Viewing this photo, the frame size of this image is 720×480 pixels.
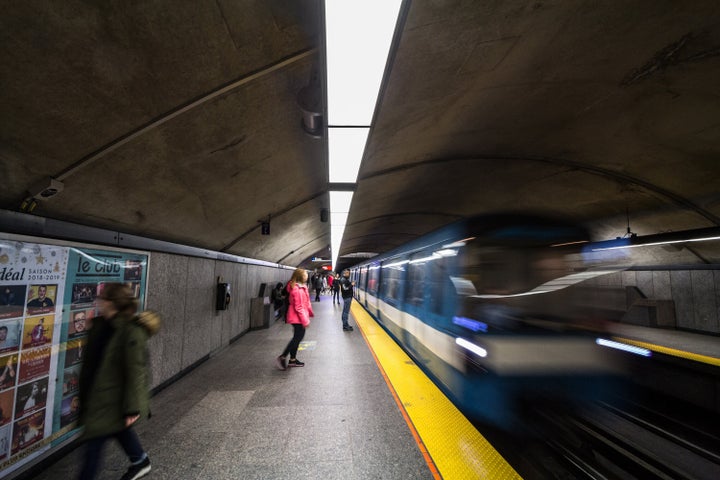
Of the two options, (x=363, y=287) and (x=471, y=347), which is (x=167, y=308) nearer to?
(x=471, y=347)

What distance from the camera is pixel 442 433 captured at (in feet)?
10.5

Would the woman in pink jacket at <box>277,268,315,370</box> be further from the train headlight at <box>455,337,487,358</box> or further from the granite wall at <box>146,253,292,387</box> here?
the train headlight at <box>455,337,487,358</box>

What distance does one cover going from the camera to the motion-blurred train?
3.14m

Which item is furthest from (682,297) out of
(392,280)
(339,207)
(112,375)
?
(112,375)

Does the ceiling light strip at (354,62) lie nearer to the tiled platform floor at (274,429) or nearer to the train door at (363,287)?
the tiled platform floor at (274,429)

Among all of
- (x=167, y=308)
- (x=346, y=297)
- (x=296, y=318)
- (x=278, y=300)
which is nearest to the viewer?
(x=167, y=308)

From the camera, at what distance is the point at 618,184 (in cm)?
672

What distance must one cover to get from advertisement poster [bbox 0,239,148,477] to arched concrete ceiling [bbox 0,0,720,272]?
0.50 m

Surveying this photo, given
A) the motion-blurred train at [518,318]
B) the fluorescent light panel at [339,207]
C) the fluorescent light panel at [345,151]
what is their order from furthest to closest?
the fluorescent light panel at [339,207], the fluorescent light panel at [345,151], the motion-blurred train at [518,318]

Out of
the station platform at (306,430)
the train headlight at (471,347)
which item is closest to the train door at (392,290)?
the station platform at (306,430)

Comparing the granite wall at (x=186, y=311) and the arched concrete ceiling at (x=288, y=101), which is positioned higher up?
the arched concrete ceiling at (x=288, y=101)

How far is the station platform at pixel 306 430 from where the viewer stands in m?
2.68

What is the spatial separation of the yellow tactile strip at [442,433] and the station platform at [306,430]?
0.04 feet

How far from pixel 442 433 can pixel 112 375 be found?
10.0 feet
